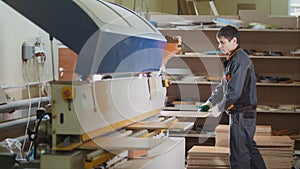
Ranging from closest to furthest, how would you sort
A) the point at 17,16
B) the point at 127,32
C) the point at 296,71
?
the point at 127,32 < the point at 17,16 < the point at 296,71

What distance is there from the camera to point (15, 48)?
152 inches

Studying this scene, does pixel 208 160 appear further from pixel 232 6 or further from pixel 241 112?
pixel 232 6

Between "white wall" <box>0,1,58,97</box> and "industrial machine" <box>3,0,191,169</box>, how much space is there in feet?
3.48

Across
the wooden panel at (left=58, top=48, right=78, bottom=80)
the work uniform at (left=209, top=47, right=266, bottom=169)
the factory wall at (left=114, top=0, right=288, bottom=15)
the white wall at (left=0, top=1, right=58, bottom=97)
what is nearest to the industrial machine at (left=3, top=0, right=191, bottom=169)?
the white wall at (left=0, top=1, right=58, bottom=97)

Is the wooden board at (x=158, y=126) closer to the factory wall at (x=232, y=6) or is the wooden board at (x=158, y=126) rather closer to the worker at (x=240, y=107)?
the worker at (x=240, y=107)

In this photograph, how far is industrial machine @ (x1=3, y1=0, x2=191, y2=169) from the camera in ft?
7.46

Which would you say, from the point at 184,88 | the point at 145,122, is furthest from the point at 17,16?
the point at 184,88

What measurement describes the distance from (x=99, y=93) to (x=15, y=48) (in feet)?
5.18

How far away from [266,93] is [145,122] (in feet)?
12.1

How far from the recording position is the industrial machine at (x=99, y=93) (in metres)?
2.27

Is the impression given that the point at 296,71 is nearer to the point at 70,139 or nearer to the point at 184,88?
the point at 184,88

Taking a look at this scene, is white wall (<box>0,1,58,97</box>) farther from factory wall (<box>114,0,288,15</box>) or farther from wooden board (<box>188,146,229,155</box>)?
factory wall (<box>114,0,288,15</box>)

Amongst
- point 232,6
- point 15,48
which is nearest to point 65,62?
point 15,48

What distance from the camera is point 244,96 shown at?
462 cm
